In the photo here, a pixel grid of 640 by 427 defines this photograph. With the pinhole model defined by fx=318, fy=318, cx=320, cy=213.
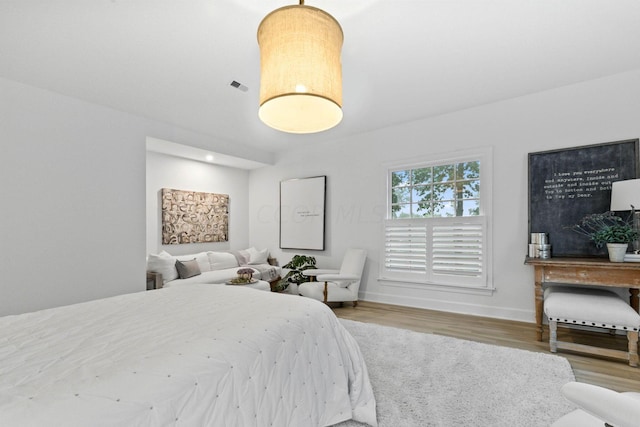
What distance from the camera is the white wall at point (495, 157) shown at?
3.38 metres

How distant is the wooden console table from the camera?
2768 mm

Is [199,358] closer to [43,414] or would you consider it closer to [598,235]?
[43,414]

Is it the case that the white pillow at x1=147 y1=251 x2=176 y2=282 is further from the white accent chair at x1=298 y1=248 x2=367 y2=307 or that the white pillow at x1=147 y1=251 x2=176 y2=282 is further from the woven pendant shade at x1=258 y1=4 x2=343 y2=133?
the woven pendant shade at x1=258 y1=4 x2=343 y2=133

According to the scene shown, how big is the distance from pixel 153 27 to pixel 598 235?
167 inches

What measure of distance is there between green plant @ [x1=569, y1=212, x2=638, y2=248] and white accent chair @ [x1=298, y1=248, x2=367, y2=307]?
258 cm

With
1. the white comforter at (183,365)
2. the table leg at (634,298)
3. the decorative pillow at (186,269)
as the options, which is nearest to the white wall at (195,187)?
the decorative pillow at (186,269)

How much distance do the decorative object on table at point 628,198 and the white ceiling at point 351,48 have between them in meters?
1.18

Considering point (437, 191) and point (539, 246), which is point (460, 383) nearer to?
point (539, 246)

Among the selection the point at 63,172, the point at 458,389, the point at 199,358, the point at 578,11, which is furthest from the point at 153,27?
the point at 458,389

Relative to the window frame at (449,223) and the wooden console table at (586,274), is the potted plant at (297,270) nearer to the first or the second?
the window frame at (449,223)

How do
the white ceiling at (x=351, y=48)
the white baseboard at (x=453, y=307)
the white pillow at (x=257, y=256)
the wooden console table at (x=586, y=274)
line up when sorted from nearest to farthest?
1. the white ceiling at (x=351, y=48)
2. the wooden console table at (x=586, y=274)
3. the white baseboard at (x=453, y=307)
4. the white pillow at (x=257, y=256)

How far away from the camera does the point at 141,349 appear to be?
4.35 feet

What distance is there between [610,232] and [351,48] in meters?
2.89

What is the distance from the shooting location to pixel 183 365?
47.3 inches
